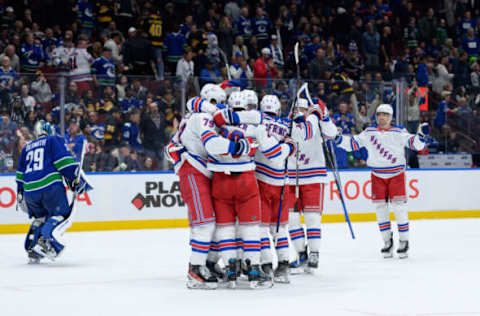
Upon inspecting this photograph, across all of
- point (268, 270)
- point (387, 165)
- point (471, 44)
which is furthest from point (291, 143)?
point (471, 44)

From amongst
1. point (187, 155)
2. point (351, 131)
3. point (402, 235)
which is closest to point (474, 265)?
point (402, 235)

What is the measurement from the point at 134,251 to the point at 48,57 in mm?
5426

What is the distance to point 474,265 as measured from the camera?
7684 millimetres

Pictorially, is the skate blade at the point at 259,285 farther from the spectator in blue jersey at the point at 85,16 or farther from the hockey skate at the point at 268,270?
the spectator in blue jersey at the point at 85,16

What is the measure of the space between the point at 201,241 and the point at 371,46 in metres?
11.5

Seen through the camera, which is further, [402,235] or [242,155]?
[402,235]

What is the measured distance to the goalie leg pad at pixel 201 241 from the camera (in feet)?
20.1

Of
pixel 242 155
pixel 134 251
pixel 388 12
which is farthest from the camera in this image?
pixel 388 12

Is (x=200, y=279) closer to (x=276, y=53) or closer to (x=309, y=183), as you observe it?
(x=309, y=183)

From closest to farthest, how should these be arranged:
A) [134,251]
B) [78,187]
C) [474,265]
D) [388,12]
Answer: [474,265] < [78,187] < [134,251] < [388,12]

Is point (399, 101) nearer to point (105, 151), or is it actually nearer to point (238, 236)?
point (105, 151)

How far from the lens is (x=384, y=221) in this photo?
8.49 metres

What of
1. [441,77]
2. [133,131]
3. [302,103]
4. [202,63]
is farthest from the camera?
[441,77]

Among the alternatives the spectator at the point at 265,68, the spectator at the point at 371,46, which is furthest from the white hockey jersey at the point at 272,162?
the spectator at the point at 371,46
